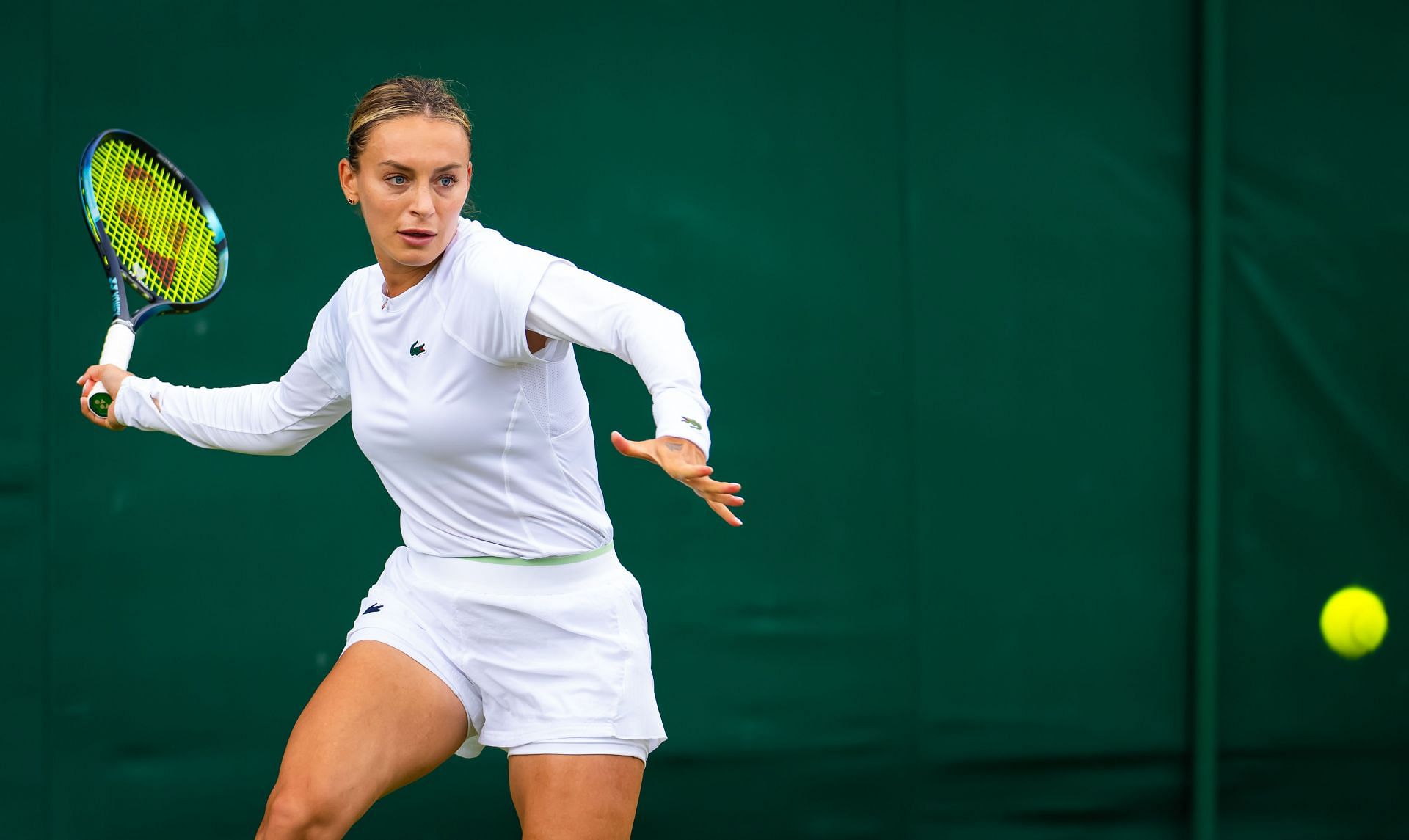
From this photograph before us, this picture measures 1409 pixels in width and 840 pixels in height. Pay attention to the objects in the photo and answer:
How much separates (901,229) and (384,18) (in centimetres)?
141

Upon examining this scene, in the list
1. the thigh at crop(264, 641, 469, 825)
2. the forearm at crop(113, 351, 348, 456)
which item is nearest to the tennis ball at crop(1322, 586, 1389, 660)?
the thigh at crop(264, 641, 469, 825)

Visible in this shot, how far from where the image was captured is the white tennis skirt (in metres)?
2.45

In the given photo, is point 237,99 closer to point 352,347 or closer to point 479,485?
point 352,347

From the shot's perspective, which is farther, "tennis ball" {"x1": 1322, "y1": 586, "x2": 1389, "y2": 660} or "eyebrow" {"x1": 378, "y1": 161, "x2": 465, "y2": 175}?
"tennis ball" {"x1": 1322, "y1": 586, "x2": 1389, "y2": 660}

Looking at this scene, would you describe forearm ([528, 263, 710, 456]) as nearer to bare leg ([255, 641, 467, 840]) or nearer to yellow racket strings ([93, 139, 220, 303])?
bare leg ([255, 641, 467, 840])

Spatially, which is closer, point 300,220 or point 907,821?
Result: point 300,220

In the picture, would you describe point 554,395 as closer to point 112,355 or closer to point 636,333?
point 636,333

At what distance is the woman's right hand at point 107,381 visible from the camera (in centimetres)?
270

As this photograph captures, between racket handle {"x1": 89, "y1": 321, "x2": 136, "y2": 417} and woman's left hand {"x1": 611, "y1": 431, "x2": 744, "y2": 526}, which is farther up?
racket handle {"x1": 89, "y1": 321, "x2": 136, "y2": 417}

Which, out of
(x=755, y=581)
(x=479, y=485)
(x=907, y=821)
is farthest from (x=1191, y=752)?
(x=479, y=485)

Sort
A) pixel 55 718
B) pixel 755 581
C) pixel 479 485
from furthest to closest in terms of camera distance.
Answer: pixel 755 581 → pixel 55 718 → pixel 479 485

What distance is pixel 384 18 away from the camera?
3.77 meters

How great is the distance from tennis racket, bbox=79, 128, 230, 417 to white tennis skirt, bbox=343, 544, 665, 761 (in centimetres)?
74

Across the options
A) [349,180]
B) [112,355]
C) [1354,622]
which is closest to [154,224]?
[112,355]
